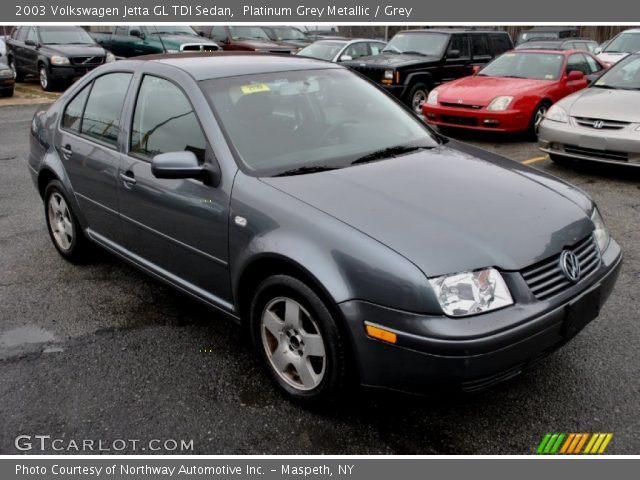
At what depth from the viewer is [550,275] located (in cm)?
261

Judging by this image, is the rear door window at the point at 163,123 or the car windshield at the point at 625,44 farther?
the car windshield at the point at 625,44

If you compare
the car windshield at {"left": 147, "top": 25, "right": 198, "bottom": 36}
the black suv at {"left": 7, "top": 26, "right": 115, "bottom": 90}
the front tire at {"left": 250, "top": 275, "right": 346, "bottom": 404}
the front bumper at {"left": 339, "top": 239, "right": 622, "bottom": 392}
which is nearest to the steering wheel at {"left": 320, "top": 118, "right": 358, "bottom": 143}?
the front tire at {"left": 250, "top": 275, "right": 346, "bottom": 404}

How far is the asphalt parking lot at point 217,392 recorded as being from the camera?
107 inches

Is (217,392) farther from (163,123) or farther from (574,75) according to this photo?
(574,75)

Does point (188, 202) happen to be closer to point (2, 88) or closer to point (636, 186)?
point (636, 186)

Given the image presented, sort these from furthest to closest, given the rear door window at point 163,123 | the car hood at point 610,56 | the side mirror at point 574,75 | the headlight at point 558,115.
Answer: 1. the car hood at point 610,56
2. the side mirror at point 574,75
3. the headlight at point 558,115
4. the rear door window at point 163,123

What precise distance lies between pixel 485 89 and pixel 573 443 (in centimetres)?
735

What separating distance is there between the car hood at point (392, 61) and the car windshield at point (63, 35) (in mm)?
8042

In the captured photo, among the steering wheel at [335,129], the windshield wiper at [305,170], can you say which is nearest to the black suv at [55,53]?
the steering wheel at [335,129]

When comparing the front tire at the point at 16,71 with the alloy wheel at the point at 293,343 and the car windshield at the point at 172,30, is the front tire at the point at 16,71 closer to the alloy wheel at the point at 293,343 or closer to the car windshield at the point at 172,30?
the car windshield at the point at 172,30

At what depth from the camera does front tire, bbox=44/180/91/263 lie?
452 cm

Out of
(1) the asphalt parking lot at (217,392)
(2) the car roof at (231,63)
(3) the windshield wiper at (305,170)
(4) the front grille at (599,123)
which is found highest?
(2) the car roof at (231,63)

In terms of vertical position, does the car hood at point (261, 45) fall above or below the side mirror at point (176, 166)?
above

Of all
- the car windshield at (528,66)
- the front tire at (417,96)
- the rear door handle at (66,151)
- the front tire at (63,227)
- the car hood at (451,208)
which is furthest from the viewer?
the front tire at (417,96)
